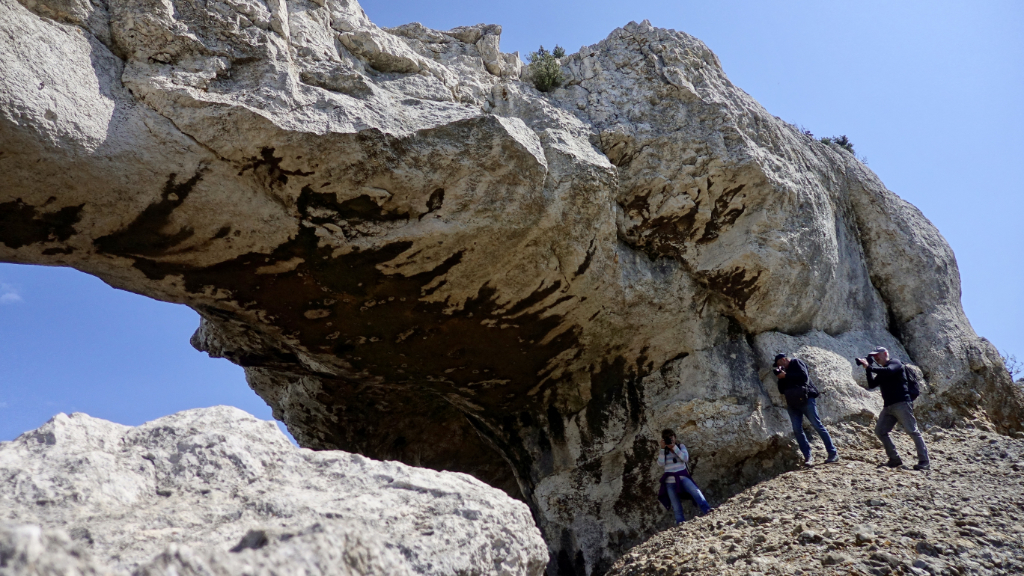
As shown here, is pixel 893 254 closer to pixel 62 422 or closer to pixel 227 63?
pixel 227 63

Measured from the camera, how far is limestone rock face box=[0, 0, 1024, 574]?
5887mm

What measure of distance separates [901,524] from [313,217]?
5717 millimetres

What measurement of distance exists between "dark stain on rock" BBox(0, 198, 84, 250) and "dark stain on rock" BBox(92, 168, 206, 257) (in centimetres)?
30

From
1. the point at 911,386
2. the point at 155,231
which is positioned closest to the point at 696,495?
the point at 911,386

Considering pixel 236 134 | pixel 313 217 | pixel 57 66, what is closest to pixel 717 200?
pixel 313 217

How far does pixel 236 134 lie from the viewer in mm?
5934

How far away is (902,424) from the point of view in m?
6.71

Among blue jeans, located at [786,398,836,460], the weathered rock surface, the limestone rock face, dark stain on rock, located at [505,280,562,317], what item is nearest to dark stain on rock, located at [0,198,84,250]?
the limestone rock face

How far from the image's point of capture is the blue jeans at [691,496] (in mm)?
6895

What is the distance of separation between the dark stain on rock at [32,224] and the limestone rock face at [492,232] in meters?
0.03

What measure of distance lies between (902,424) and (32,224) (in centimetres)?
835

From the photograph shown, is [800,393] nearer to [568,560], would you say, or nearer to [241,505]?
[568,560]

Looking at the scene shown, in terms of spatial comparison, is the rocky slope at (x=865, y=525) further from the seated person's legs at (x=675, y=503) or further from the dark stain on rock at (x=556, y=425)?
the dark stain on rock at (x=556, y=425)

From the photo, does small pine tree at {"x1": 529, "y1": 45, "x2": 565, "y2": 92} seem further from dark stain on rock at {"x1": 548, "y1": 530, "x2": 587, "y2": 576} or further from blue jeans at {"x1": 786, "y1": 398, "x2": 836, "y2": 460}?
dark stain on rock at {"x1": 548, "y1": 530, "x2": 587, "y2": 576}
